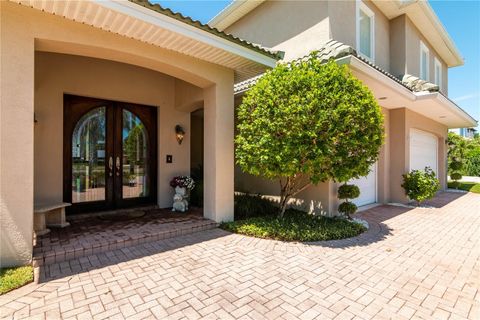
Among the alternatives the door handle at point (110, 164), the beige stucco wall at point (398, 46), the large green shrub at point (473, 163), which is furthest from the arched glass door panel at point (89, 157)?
the large green shrub at point (473, 163)

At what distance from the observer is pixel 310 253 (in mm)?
A: 4867

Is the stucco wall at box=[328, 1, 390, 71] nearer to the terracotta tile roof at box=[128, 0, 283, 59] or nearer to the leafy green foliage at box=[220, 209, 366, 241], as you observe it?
the terracotta tile roof at box=[128, 0, 283, 59]

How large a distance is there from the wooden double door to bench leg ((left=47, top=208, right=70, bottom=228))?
3.40ft

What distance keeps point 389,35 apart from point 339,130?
852cm

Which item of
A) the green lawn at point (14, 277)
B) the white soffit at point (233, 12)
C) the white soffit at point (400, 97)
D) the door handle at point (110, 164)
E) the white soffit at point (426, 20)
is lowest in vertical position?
the green lawn at point (14, 277)

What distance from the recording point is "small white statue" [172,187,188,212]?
767 centimetres

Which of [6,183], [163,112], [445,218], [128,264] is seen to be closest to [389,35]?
[445,218]

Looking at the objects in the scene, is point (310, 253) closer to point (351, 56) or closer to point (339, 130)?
point (339, 130)

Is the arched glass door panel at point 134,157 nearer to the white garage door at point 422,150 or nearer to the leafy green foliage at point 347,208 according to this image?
the leafy green foliage at point 347,208

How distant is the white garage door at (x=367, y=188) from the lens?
9.16 metres

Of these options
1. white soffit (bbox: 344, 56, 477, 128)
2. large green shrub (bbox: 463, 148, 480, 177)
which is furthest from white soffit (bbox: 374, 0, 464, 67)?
large green shrub (bbox: 463, 148, 480, 177)

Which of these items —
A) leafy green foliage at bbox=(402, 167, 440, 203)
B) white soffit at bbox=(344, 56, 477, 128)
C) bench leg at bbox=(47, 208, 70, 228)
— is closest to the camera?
bench leg at bbox=(47, 208, 70, 228)

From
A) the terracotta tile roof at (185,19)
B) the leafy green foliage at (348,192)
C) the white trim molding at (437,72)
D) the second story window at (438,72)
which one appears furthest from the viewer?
the second story window at (438,72)

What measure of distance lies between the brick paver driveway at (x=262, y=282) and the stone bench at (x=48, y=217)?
1.76m
